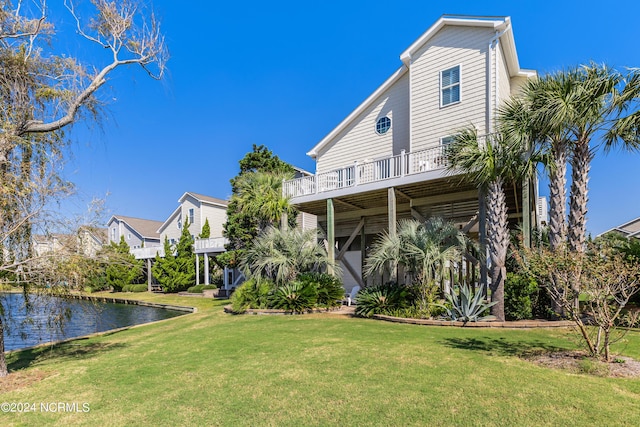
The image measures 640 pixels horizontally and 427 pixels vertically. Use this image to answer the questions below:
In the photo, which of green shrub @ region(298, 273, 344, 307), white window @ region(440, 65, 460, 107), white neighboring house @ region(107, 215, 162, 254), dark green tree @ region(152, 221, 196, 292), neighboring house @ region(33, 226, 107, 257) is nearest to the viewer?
neighboring house @ region(33, 226, 107, 257)

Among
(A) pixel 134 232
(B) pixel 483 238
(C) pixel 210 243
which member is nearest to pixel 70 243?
(B) pixel 483 238

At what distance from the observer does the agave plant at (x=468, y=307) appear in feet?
26.6

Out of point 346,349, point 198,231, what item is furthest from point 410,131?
point 198,231

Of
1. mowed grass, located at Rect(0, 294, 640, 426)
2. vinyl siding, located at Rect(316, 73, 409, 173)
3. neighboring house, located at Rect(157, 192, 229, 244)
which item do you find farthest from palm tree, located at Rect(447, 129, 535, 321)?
neighboring house, located at Rect(157, 192, 229, 244)

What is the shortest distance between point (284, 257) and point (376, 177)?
4.22 meters

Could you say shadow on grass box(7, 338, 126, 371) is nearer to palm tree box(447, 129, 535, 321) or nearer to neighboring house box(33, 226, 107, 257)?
neighboring house box(33, 226, 107, 257)

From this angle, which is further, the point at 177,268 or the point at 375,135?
the point at 177,268

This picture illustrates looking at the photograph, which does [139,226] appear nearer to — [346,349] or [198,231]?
[198,231]

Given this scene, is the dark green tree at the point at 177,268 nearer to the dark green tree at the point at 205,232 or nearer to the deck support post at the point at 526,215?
the dark green tree at the point at 205,232

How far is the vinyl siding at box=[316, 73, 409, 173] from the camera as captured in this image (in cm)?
1441

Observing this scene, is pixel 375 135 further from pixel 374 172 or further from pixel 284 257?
pixel 284 257

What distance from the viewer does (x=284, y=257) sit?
38.4 feet

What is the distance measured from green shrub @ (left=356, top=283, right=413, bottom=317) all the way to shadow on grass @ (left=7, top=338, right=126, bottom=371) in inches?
237

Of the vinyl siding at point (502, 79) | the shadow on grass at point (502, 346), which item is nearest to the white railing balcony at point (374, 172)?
the vinyl siding at point (502, 79)
